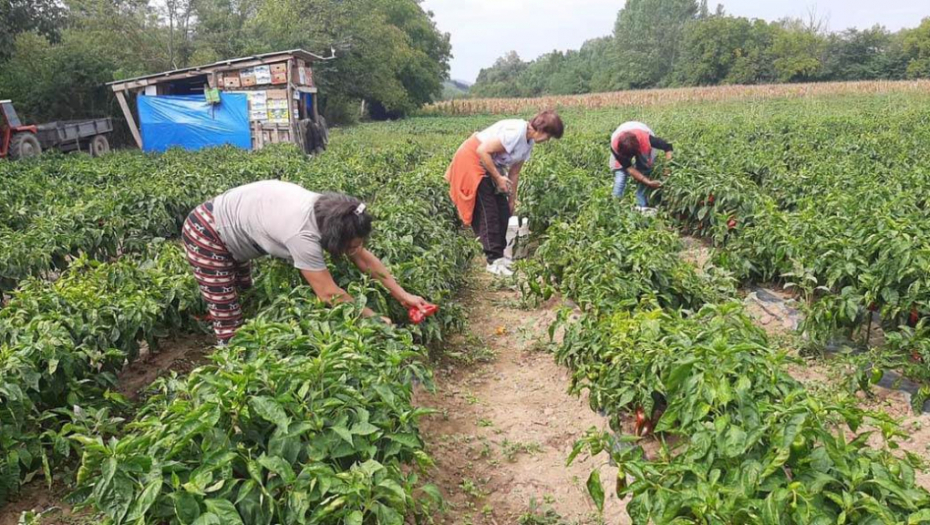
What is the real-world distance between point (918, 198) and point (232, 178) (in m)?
8.50

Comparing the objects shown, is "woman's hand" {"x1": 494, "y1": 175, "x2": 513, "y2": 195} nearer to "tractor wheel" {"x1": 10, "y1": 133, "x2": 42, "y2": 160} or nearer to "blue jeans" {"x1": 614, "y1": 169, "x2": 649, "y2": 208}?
"blue jeans" {"x1": 614, "y1": 169, "x2": 649, "y2": 208}

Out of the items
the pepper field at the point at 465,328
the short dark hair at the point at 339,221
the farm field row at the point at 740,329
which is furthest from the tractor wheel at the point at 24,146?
the short dark hair at the point at 339,221

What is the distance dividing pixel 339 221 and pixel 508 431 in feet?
5.31

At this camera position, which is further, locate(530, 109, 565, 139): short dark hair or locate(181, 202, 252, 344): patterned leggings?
locate(530, 109, 565, 139): short dark hair

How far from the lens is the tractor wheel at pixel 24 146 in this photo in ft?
49.0

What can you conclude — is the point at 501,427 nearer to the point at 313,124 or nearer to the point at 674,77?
the point at 313,124

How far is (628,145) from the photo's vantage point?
7.45 m

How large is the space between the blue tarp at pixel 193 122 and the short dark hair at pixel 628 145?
1341 cm

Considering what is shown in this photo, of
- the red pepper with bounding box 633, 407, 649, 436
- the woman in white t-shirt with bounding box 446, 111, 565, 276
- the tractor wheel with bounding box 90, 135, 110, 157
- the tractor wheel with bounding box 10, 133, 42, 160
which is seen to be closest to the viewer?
the red pepper with bounding box 633, 407, 649, 436

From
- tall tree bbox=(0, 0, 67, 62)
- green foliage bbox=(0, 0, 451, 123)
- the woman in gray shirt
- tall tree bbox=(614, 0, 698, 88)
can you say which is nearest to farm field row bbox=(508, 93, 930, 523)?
the woman in gray shirt

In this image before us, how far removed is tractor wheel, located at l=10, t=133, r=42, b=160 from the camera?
14.9 m

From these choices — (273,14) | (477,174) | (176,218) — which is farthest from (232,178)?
(273,14)

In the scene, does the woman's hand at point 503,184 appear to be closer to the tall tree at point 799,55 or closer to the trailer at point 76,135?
the trailer at point 76,135

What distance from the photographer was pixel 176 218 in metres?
8.24
